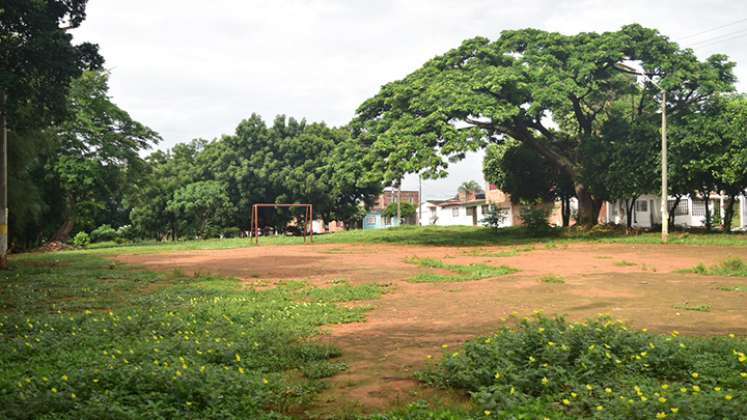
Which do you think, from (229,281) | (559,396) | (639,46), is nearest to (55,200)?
(229,281)

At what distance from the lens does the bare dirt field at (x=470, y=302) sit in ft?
18.9

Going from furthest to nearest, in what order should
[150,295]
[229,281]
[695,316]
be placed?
[229,281], [150,295], [695,316]

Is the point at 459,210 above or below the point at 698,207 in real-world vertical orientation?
above

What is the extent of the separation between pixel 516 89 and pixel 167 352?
23520 mm

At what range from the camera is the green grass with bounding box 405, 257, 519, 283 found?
13.5 m

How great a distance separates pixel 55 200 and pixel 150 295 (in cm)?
2606

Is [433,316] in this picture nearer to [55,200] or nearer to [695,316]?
[695,316]

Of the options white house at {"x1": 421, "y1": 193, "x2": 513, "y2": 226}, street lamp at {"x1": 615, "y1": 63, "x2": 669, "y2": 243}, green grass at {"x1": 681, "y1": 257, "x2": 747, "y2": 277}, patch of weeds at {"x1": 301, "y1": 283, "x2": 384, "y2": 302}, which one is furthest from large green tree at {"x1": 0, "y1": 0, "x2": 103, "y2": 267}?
white house at {"x1": 421, "y1": 193, "x2": 513, "y2": 226}

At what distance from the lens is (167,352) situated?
19.3 feet

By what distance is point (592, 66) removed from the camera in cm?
2625

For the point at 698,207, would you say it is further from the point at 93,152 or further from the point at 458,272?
the point at 93,152

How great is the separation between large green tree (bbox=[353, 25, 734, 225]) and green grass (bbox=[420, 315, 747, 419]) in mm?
19496

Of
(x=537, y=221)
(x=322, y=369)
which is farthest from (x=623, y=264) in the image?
(x=537, y=221)

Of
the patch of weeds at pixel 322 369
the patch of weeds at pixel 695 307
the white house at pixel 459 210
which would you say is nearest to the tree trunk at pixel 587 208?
the white house at pixel 459 210
